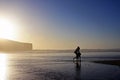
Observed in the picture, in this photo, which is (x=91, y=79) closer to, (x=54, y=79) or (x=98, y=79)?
(x=98, y=79)

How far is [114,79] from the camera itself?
77.9 ft

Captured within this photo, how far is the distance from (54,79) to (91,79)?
3.55m

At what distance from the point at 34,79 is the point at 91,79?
18.0 ft

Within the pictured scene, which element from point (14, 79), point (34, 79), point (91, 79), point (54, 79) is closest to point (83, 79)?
point (91, 79)

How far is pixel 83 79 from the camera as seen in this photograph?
24.1 meters

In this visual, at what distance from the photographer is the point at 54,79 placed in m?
24.3

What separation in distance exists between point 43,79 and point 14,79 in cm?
282

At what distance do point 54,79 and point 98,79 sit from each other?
4.21 m

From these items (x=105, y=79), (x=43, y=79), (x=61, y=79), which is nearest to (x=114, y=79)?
(x=105, y=79)

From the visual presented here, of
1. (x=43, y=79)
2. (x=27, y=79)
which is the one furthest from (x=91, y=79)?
(x=27, y=79)

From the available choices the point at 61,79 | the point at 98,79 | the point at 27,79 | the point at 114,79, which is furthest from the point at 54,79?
the point at 114,79

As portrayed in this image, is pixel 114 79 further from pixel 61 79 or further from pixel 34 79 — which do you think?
pixel 34 79

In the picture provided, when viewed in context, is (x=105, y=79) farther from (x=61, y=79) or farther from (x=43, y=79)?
(x=43, y=79)

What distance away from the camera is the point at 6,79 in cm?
2498
